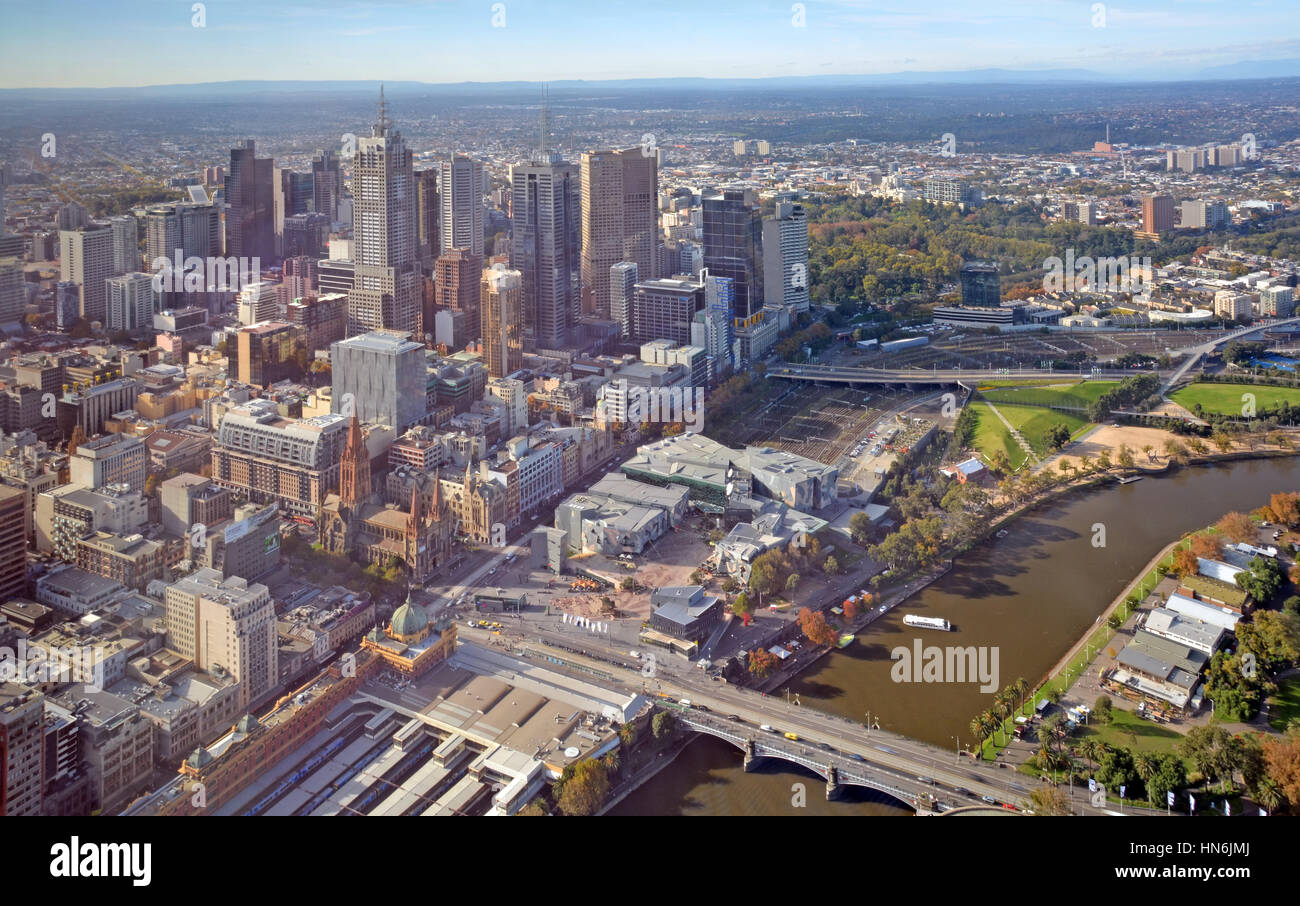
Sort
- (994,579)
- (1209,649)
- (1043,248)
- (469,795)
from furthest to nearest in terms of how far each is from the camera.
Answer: (1043,248) → (994,579) → (1209,649) → (469,795)

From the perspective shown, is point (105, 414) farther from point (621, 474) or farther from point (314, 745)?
point (314, 745)

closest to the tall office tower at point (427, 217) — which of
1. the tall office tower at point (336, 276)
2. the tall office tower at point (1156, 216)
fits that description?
the tall office tower at point (336, 276)

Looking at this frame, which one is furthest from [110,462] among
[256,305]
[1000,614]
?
[1000,614]

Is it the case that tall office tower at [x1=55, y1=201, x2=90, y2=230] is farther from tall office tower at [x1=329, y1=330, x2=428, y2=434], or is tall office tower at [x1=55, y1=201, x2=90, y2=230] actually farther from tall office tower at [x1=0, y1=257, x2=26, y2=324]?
tall office tower at [x1=329, y1=330, x2=428, y2=434]

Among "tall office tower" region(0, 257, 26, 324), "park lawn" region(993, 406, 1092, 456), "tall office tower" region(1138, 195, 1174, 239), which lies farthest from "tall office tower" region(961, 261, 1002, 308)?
"tall office tower" region(0, 257, 26, 324)

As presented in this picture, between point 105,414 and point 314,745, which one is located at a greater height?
point 105,414
